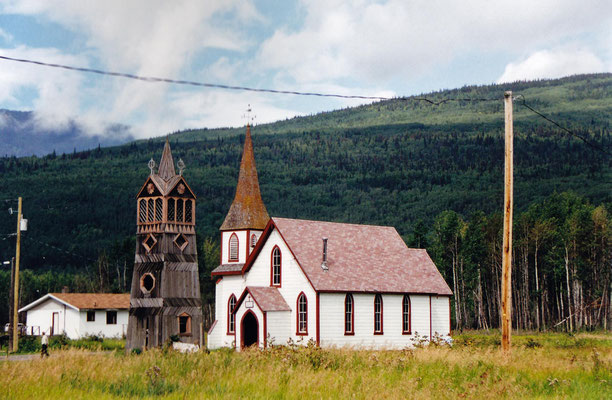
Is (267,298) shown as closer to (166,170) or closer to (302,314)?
(302,314)

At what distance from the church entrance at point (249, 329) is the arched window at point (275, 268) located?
2385 millimetres

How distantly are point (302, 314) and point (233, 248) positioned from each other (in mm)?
11565

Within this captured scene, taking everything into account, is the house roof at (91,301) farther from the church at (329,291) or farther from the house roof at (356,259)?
the house roof at (356,259)

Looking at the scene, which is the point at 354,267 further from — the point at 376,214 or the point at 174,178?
the point at 376,214

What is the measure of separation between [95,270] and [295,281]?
77932 mm

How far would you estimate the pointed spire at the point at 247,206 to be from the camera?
5025 centimetres

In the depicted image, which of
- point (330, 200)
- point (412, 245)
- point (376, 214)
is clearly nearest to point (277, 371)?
point (412, 245)

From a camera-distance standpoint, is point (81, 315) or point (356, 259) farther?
point (81, 315)

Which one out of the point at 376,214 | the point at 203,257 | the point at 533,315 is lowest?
the point at 533,315

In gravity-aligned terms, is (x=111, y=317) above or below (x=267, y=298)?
below

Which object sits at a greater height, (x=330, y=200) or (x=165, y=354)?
(x=330, y=200)

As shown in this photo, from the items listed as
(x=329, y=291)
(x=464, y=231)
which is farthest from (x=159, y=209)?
(x=464, y=231)

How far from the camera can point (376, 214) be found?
176m

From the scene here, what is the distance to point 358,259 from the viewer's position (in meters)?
43.8
